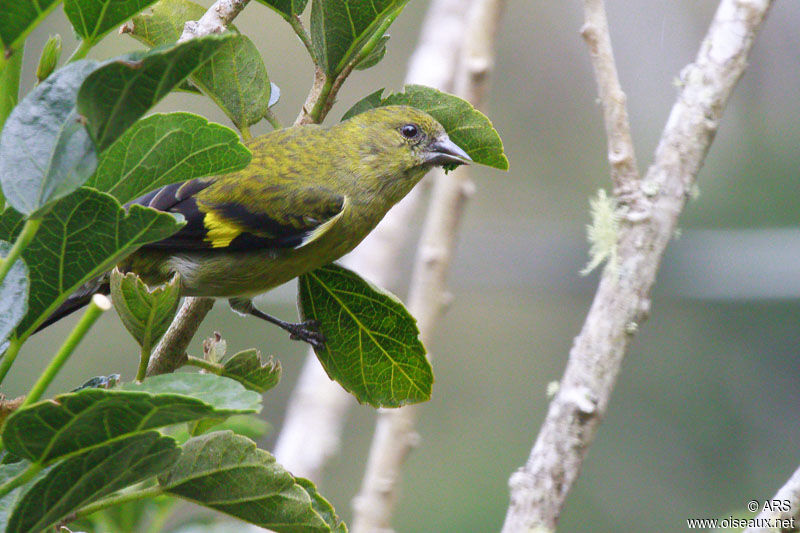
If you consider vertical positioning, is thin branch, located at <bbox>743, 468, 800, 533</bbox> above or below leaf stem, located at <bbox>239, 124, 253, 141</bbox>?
below

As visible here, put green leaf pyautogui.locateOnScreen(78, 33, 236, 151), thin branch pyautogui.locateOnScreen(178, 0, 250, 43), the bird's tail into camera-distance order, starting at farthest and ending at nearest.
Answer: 1. the bird's tail
2. thin branch pyautogui.locateOnScreen(178, 0, 250, 43)
3. green leaf pyautogui.locateOnScreen(78, 33, 236, 151)

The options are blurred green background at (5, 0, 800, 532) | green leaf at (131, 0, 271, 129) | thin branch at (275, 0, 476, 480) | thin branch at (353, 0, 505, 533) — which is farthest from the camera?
blurred green background at (5, 0, 800, 532)

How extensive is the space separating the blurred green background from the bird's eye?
10.3 ft

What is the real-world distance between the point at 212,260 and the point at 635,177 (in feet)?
3.22

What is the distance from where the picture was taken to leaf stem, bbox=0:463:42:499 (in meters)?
0.70

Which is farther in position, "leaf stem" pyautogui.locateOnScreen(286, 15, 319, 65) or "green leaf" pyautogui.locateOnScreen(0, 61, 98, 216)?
"leaf stem" pyautogui.locateOnScreen(286, 15, 319, 65)

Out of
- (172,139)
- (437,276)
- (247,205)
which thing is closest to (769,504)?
(172,139)

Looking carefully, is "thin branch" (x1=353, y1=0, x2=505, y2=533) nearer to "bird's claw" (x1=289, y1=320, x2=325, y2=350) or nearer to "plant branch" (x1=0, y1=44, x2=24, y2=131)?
"bird's claw" (x1=289, y1=320, x2=325, y2=350)

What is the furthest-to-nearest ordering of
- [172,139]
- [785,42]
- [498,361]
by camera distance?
[498,361] → [785,42] → [172,139]

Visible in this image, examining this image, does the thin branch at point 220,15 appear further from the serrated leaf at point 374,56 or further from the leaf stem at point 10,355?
the leaf stem at point 10,355

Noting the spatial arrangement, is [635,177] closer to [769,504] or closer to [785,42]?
[769,504]

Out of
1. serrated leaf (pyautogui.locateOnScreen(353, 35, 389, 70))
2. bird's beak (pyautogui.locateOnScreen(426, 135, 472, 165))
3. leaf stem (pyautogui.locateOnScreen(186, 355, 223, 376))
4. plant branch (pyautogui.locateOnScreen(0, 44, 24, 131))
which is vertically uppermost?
bird's beak (pyautogui.locateOnScreen(426, 135, 472, 165))

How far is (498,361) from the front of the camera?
6.28 metres

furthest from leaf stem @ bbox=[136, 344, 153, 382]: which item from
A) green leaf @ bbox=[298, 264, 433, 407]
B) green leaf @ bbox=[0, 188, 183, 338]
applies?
green leaf @ bbox=[298, 264, 433, 407]
